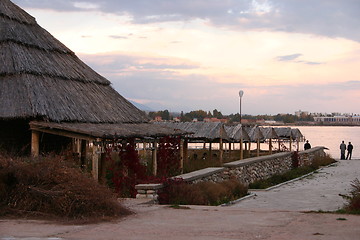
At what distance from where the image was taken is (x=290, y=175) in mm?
30656

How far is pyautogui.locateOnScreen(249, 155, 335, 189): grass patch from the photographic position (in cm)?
2595

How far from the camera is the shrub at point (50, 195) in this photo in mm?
10812

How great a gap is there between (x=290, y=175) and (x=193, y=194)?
16853mm

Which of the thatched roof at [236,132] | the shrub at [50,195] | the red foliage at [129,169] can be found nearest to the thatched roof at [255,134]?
the thatched roof at [236,132]

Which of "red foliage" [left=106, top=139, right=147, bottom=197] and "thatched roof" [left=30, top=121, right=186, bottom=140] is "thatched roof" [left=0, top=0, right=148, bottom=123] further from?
"red foliage" [left=106, top=139, right=147, bottom=197]

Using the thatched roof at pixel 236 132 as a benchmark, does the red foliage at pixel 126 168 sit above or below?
below

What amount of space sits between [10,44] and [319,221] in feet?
42.2

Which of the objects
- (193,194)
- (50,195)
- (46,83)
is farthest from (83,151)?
(50,195)

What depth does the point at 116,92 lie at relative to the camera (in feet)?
76.9

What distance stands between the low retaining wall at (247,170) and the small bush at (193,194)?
34 centimetres

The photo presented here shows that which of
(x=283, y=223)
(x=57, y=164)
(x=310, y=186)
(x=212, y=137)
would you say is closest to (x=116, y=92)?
(x=212, y=137)

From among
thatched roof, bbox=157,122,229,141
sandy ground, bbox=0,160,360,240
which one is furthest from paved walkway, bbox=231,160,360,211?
sandy ground, bbox=0,160,360,240

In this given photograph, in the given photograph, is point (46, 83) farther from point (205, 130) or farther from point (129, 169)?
point (205, 130)

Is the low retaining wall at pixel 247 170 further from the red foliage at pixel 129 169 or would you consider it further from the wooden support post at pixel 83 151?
the wooden support post at pixel 83 151
